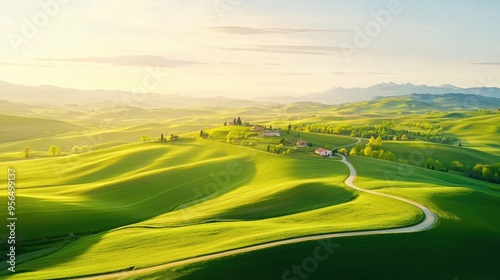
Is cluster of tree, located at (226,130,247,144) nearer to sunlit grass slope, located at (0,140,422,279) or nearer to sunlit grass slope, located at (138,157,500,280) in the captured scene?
sunlit grass slope, located at (0,140,422,279)

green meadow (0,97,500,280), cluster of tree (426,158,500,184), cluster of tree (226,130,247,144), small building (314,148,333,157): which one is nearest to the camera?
green meadow (0,97,500,280)

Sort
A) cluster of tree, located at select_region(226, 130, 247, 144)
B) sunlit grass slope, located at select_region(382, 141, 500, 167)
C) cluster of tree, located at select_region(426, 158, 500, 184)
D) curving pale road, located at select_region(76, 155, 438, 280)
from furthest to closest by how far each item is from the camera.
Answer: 1. sunlit grass slope, located at select_region(382, 141, 500, 167)
2. cluster of tree, located at select_region(226, 130, 247, 144)
3. cluster of tree, located at select_region(426, 158, 500, 184)
4. curving pale road, located at select_region(76, 155, 438, 280)

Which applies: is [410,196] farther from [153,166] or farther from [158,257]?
[153,166]

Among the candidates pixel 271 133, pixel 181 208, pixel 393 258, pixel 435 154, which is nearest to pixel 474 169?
pixel 435 154

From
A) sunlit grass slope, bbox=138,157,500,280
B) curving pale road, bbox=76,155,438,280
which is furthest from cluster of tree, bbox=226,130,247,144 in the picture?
sunlit grass slope, bbox=138,157,500,280

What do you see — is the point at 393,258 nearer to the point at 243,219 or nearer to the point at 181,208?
the point at 243,219

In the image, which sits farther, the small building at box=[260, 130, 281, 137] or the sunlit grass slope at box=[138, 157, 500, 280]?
the small building at box=[260, 130, 281, 137]
